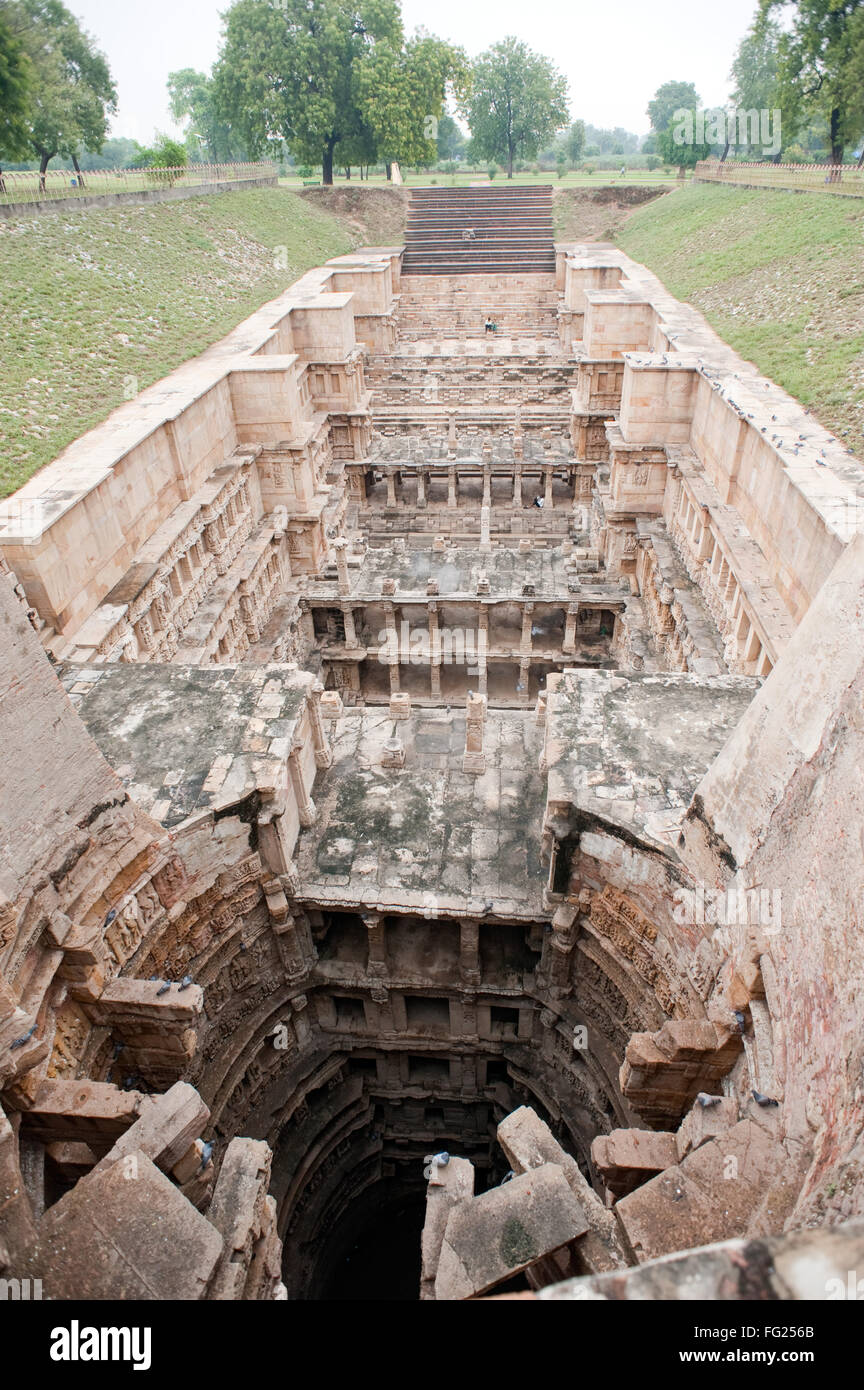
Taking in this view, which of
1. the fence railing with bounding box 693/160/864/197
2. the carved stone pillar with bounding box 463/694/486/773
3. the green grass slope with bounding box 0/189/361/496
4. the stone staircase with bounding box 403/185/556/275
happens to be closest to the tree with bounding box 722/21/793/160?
the fence railing with bounding box 693/160/864/197

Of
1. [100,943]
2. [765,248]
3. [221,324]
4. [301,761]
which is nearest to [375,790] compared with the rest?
[301,761]

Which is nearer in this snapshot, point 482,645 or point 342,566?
point 342,566

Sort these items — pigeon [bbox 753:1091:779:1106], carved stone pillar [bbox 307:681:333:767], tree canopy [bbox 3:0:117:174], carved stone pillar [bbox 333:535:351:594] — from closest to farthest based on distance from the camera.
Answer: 1. pigeon [bbox 753:1091:779:1106]
2. carved stone pillar [bbox 307:681:333:767]
3. carved stone pillar [bbox 333:535:351:594]
4. tree canopy [bbox 3:0:117:174]

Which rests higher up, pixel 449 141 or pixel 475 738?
pixel 449 141

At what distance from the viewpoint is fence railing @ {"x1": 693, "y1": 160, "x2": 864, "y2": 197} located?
1234 inches

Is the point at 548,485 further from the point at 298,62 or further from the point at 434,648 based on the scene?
the point at 298,62

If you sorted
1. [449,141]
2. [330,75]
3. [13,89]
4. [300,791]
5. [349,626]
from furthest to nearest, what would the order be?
1. [449,141]
2. [330,75]
3. [13,89]
4. [349,626]
5. [300,791]

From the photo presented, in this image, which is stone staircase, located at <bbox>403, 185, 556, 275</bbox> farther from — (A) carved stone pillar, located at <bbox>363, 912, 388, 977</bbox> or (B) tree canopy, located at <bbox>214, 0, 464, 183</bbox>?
(A) carved stone pillar, located at <bbox>363, 912, 388, 977</bbox>

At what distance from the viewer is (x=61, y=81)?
37531 millimetres

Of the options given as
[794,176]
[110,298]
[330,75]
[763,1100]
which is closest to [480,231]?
[330,75]

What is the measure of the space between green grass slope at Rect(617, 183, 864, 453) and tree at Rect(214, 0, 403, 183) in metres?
20.2

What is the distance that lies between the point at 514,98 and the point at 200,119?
121 ft

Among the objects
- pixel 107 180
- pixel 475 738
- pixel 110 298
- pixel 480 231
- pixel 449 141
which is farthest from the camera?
pixel 449 141

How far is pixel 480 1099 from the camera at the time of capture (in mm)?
13102
